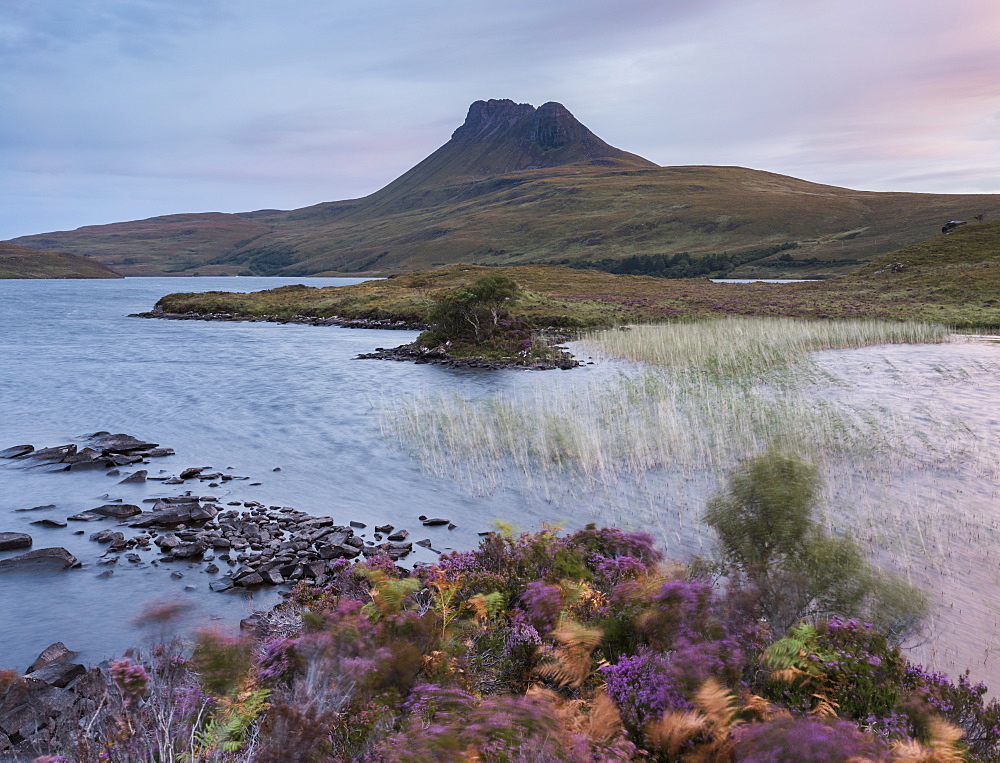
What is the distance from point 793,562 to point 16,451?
69.4 feet

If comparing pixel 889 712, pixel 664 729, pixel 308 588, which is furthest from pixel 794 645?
pixel 308 588

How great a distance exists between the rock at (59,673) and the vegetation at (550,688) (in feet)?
5.00

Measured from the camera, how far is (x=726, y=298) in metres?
62.4

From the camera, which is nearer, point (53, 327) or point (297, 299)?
point (53, 327)

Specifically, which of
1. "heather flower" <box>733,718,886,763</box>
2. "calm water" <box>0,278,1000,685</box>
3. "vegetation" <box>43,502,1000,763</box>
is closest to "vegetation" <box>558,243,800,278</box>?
"calm water" <box>0,278,1000,685</box>

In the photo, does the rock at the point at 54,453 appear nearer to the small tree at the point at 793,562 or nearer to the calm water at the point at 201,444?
the calm water at the point at 201,444

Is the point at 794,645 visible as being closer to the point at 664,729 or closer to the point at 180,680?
the point at 664,729

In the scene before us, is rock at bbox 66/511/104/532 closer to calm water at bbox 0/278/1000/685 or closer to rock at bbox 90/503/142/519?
rock at bbox 90/503/142/519

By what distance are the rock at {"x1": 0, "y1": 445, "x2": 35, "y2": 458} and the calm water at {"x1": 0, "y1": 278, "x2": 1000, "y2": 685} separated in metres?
0.84

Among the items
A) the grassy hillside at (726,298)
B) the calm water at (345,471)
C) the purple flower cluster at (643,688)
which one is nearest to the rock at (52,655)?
the calm water at (345,471)

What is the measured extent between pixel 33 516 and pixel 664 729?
47.3ft

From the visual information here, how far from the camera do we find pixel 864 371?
25531 millimetres

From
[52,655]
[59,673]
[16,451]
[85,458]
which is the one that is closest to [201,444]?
[85,458]

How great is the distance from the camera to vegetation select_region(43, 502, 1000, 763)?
434 cm
